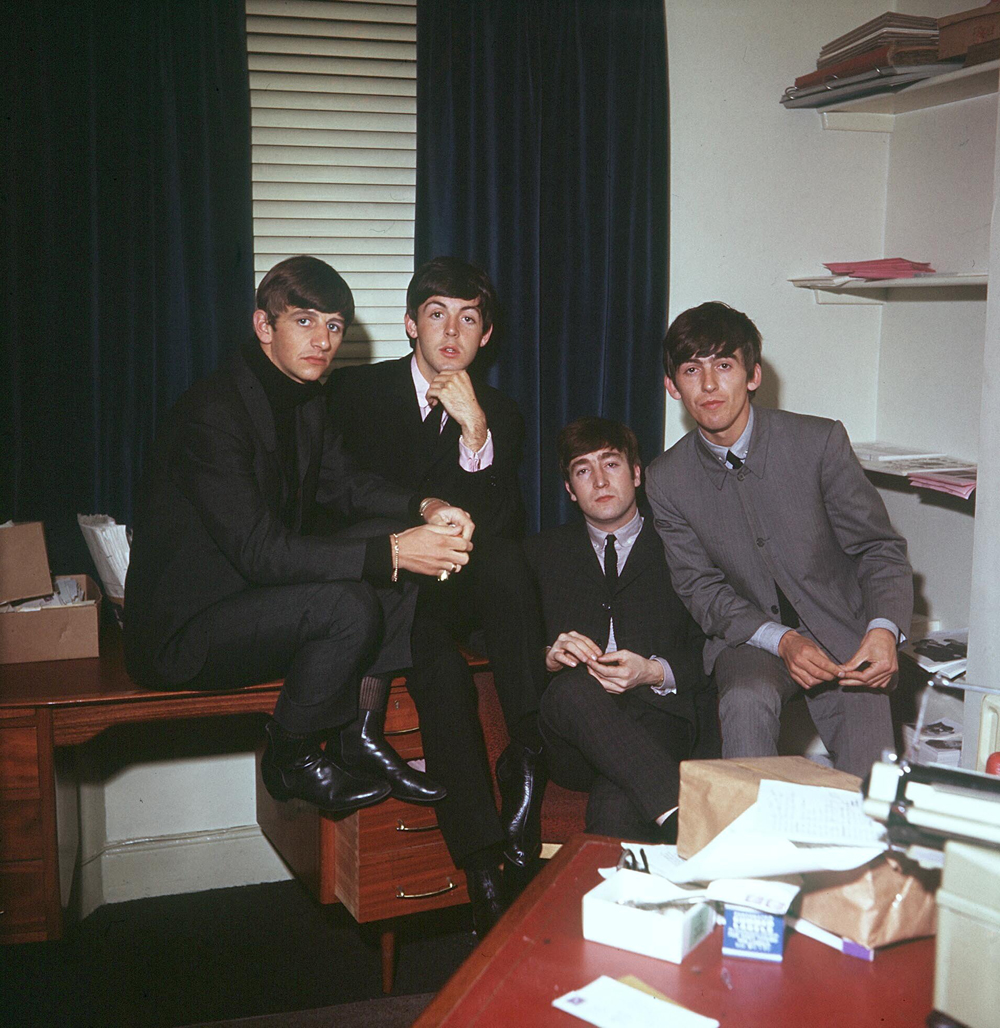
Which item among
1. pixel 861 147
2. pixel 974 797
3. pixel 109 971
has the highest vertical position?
pixel 861 147

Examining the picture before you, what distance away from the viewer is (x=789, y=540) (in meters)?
2.52

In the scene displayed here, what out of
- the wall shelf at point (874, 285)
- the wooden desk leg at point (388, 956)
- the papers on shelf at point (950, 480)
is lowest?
the wooden desk leg at point (388, 956)

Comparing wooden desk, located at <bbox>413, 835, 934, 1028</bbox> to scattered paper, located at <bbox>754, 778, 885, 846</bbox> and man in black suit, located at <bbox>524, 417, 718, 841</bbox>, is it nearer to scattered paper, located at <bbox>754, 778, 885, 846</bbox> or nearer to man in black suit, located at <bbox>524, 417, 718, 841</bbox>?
scattered paper, located at <bbox>754, 778, 885, 846</bbox>

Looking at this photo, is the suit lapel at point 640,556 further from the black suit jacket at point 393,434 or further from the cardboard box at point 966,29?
the cardboard box at point 966,29

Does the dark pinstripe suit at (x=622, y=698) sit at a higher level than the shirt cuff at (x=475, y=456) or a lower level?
lower

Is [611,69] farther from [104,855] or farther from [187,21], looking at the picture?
[104,855]

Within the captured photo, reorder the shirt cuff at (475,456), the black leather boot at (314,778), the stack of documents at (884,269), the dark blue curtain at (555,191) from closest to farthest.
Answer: the black leather boot at (314,778)
the shirt cuff at (475,456)
the dark blue curtain at (555,191)
the stack of documents at (884,269)

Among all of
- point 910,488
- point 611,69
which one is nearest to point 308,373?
point 611,69

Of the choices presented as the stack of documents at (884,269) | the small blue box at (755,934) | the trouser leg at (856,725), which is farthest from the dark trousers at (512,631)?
the stack of documents at (884,269)

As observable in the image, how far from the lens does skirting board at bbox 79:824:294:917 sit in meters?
2.92

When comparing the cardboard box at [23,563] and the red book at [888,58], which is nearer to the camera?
the cardboard box at [23,563]

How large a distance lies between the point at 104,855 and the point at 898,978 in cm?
238

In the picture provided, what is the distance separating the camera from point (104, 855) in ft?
9.56

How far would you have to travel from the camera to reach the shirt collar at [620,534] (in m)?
2.69
